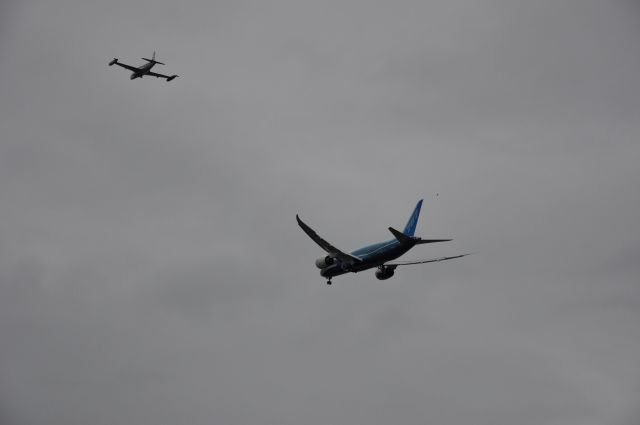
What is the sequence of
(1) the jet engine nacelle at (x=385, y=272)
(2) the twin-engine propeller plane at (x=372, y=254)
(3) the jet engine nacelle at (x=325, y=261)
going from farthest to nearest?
(1) the jet engine nacelle at (x=385, y=272) → (3) the jet engine nacelle at (x=325, y=261) → (2) the twin-engine propeller plane at (x=372, y=254)

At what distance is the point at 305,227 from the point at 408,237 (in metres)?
12.2

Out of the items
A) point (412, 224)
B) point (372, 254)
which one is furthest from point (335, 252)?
point (412, 224)

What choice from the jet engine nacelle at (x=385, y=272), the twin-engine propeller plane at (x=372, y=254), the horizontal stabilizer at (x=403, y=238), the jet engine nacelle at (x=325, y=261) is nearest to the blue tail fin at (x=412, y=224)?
the twin-engine propeller plane at (x=372, y=254)

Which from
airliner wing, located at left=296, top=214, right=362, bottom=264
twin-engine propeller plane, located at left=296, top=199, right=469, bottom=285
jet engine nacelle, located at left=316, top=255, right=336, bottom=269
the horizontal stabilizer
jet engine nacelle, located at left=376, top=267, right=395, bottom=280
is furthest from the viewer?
jet engine nacelle, located at left=376, top=267, right=395, bottom=280

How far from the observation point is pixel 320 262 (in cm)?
10256

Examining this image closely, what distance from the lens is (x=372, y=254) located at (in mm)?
95750

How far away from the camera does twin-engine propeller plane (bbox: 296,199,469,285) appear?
300 feet

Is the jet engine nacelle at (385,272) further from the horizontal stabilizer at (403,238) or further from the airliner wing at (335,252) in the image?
the horizontal stabilizer at (403,238)

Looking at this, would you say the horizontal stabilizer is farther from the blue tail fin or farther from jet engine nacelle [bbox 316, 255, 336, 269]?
jet engine nacelle [bbox 316, 255, 336, 269]

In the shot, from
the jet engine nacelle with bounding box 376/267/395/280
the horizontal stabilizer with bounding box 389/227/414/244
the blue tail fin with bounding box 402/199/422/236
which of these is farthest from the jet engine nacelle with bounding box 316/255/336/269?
the horizontal stabilizer with bounding box 389/227/414/244

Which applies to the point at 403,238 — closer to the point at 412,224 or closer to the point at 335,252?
the point at 412,224

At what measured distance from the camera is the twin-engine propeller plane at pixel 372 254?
300ft

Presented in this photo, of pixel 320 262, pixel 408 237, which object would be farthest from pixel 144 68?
pixel 408 237

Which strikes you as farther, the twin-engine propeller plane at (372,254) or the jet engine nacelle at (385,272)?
the jet engine nacelle at (385,272)
